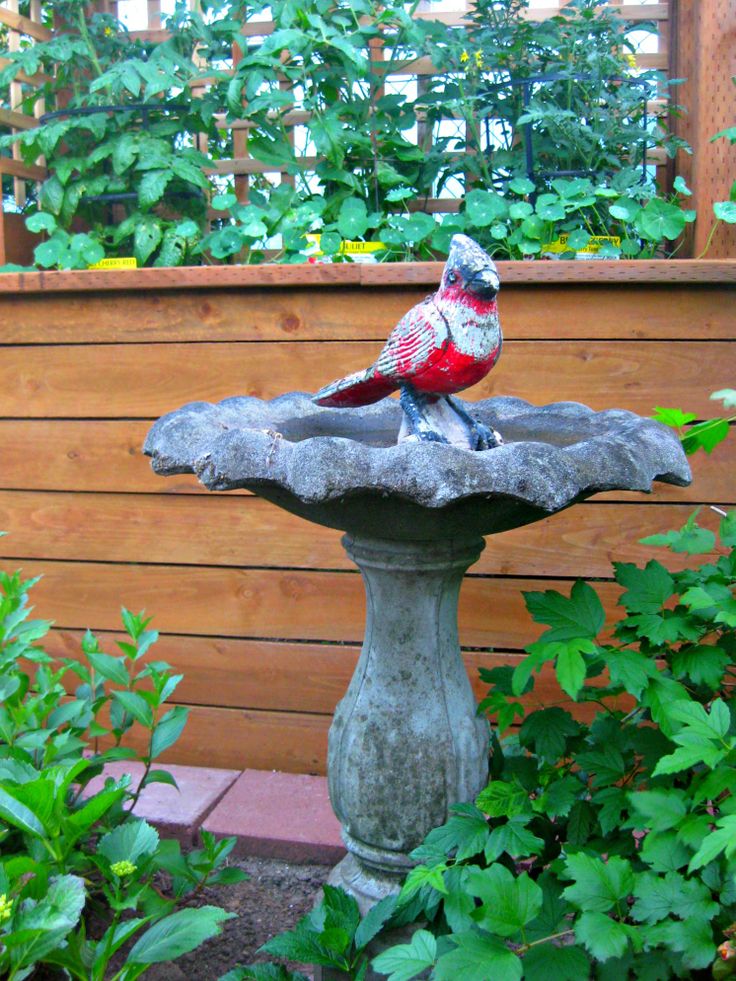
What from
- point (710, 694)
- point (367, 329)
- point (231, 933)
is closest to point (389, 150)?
point (367, 329)

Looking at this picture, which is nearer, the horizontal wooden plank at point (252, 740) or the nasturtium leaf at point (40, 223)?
the horizontal wooden plank at point (252, 740)

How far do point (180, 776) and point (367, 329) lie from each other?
132cm

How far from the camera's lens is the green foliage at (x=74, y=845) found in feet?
4.25

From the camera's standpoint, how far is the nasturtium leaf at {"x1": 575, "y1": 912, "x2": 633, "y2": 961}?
3.93ft

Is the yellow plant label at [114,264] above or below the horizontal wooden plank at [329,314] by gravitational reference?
above

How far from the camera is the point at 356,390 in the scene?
1.68 metres

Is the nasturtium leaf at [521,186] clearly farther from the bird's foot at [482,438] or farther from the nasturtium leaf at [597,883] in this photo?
the nasturtium leaf at [597,883]

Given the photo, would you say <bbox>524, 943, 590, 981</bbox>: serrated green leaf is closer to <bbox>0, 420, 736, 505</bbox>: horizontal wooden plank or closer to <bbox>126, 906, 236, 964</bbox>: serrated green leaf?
<bbox>126, 906, 236, 964</bbox>: serrated green leaf

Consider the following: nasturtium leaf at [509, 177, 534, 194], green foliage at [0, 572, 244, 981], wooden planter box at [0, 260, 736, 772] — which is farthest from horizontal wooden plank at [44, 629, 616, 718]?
nasturtium leaf at [509, 177, 534, 194]

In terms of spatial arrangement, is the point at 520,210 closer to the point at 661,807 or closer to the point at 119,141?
the point at 119,141

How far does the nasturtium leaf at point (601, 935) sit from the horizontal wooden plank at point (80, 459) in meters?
1.52

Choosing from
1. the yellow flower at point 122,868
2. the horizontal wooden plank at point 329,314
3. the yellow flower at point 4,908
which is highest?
the horizontal wooden plank at point 329,314

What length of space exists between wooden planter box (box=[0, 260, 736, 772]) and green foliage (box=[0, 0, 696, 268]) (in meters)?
A: 0.25

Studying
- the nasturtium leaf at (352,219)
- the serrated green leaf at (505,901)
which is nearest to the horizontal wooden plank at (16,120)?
the nasturtium leaf at (352,219)
